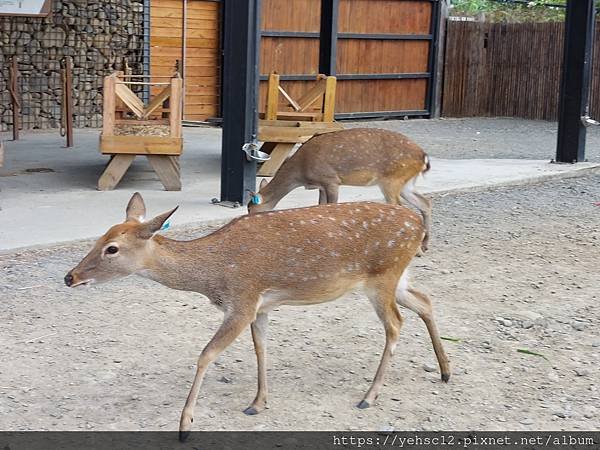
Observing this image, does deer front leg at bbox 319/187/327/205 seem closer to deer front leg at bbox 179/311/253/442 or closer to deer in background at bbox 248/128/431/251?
deer in background at bbox 248/128/431/251

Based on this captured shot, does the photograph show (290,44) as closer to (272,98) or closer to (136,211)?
(272,98)

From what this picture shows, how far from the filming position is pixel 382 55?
60.7 feet

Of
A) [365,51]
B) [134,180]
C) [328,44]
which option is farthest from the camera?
[365,51]

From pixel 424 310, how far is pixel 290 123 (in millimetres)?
5966

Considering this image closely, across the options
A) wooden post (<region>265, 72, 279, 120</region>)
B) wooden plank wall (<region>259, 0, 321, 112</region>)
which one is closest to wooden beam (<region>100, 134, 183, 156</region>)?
wooden post (<region>265, 72, 279, 120</region>)

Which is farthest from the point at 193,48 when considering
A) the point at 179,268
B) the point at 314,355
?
the point at 179,268

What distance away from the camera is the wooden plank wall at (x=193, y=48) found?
1586cm

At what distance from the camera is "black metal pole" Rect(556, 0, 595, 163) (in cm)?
1226

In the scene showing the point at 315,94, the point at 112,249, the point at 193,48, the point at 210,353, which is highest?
the point at 193,48

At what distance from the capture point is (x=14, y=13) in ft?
45.7

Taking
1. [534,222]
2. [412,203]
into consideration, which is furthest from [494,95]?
[412,203]

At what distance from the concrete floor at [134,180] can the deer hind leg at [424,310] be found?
11.3ft

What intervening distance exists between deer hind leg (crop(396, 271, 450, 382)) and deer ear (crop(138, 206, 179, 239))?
4.19ft

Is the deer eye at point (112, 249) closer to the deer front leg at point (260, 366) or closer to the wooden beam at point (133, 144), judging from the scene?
the deer front leg at point (260, 366)
